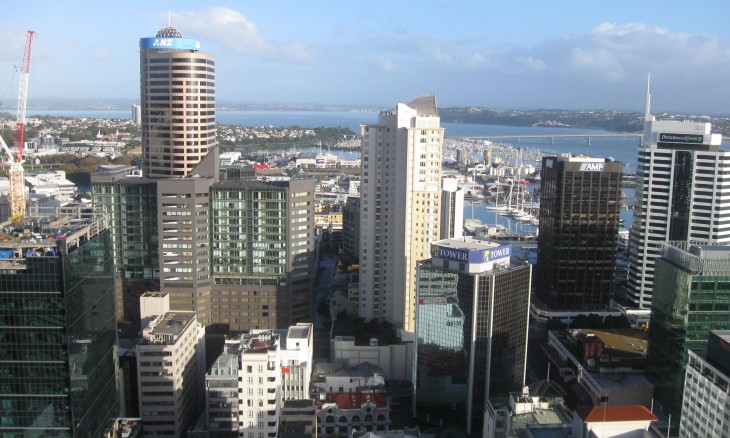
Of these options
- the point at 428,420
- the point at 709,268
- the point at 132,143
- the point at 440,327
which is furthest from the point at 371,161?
the point at 132,143

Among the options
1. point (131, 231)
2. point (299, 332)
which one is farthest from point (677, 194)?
point (131, 231)

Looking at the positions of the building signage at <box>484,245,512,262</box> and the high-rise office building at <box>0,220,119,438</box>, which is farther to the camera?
the building signage at <box>484,245,512,262</box>

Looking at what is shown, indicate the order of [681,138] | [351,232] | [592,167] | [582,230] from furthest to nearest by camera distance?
[351,232]
[681,138]
[582,230]
[592,167]

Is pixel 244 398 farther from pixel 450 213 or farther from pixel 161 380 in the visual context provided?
pixel 450 213

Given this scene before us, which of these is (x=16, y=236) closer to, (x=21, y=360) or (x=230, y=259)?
(x=21, y=360)

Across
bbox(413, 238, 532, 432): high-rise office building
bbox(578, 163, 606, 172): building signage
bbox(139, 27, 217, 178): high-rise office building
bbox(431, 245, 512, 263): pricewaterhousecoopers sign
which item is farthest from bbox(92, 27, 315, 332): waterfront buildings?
bbox(578, 163, 606, 172): building signage

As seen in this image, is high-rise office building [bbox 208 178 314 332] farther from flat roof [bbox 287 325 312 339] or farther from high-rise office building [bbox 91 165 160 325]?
flat roof [bbox 287 325 312 339]
